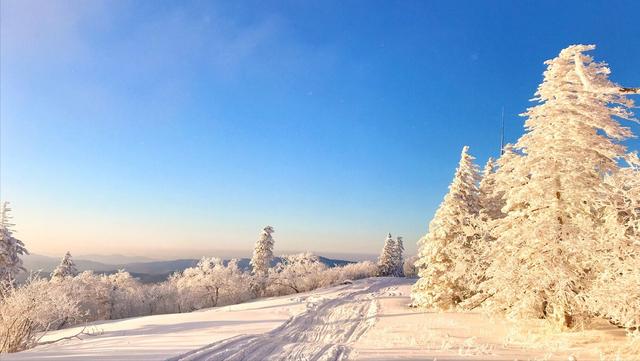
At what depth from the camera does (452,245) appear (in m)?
23.8

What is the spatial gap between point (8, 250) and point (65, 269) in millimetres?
21322

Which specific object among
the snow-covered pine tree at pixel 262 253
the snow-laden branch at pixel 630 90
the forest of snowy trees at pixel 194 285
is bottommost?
the forest of snowy trees at pixel 194 285

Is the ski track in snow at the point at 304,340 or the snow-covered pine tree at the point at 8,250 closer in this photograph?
the ski track in snow at the point at 304,340

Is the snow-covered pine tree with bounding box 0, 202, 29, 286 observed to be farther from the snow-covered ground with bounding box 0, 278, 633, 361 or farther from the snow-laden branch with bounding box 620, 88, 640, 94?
the snow-laden branch with bounding box 620, 88, 640, 94

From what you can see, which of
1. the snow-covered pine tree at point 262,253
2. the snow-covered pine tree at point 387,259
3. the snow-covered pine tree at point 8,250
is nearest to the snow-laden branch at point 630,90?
the snow-covered pine tree at point 8,250

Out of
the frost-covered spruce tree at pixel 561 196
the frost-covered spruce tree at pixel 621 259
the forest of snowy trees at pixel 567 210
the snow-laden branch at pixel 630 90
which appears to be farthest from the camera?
the frost-covered spruce tree at pixel 561 196

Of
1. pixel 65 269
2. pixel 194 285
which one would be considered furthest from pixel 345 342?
pixel 65 269

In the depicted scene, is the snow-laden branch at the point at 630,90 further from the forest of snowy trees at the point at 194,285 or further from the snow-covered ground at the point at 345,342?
the forest of snowy trees at the point at 194,285

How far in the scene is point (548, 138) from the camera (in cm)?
1638

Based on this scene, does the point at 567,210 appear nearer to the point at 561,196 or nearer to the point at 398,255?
the point at 561,196

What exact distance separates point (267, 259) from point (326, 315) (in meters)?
35.3

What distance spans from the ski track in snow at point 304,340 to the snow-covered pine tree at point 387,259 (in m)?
56.3

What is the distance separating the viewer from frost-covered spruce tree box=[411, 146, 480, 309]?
23422mm

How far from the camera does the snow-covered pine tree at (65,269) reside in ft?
169
